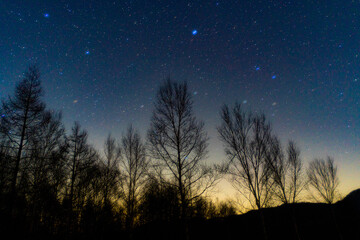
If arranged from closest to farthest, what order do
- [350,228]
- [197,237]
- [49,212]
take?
[49,212]
[350,228]
[197,237]

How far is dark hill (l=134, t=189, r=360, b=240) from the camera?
19.3 meters

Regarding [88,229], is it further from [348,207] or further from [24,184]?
[348,207]

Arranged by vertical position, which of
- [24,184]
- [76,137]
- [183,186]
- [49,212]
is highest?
[76,137]

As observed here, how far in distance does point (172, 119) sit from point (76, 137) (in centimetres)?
1053

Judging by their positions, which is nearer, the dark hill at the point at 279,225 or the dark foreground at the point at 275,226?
the dark foreground at the point at 275,226

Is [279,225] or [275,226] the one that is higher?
[279,225]

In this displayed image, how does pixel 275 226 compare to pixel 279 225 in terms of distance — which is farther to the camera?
pixel 275 226

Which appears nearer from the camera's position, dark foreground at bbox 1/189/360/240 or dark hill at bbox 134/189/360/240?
dark foreground at bbox 1/189/360/240

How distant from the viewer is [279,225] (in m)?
21.3

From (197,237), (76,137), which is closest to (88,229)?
(76,137)

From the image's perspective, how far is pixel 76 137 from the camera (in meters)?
14.5

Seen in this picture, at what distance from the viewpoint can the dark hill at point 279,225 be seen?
759 inches

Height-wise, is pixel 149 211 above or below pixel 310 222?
above

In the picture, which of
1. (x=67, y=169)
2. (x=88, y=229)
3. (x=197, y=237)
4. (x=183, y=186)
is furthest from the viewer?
(x=197, y=237)
